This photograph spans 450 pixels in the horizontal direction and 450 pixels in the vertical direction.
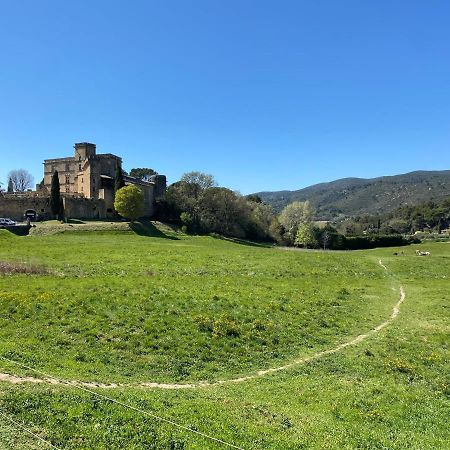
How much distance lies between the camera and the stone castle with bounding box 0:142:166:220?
7006 centimetres

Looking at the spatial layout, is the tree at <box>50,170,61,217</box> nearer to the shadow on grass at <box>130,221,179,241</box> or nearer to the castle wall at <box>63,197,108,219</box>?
the castle wall at <box>63,197,108,219</box>

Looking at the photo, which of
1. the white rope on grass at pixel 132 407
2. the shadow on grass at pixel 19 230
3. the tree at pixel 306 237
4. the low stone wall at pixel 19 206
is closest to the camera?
the white rope on grass at pixel 132 407

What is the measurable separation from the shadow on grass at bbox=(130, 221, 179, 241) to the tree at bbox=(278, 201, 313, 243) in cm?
3277

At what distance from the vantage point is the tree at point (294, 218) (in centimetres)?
9006

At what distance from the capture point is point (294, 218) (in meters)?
91.9

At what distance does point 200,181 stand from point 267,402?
2877 inches

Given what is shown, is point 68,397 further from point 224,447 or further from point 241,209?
point 241,209

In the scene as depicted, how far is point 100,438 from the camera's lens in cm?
927

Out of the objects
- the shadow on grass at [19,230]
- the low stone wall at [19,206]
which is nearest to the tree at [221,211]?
Answer: the low stone wall at [19,206]

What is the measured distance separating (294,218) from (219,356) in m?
77.1

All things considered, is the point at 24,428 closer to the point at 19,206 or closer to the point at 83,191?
the point at 19,206

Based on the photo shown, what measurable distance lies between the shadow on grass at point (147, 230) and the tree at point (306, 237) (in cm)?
3058

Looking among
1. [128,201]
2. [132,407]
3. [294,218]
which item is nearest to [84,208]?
[128,201]

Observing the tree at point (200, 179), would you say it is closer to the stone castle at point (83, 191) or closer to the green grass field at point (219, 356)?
the stone castle at point (83, 191)
